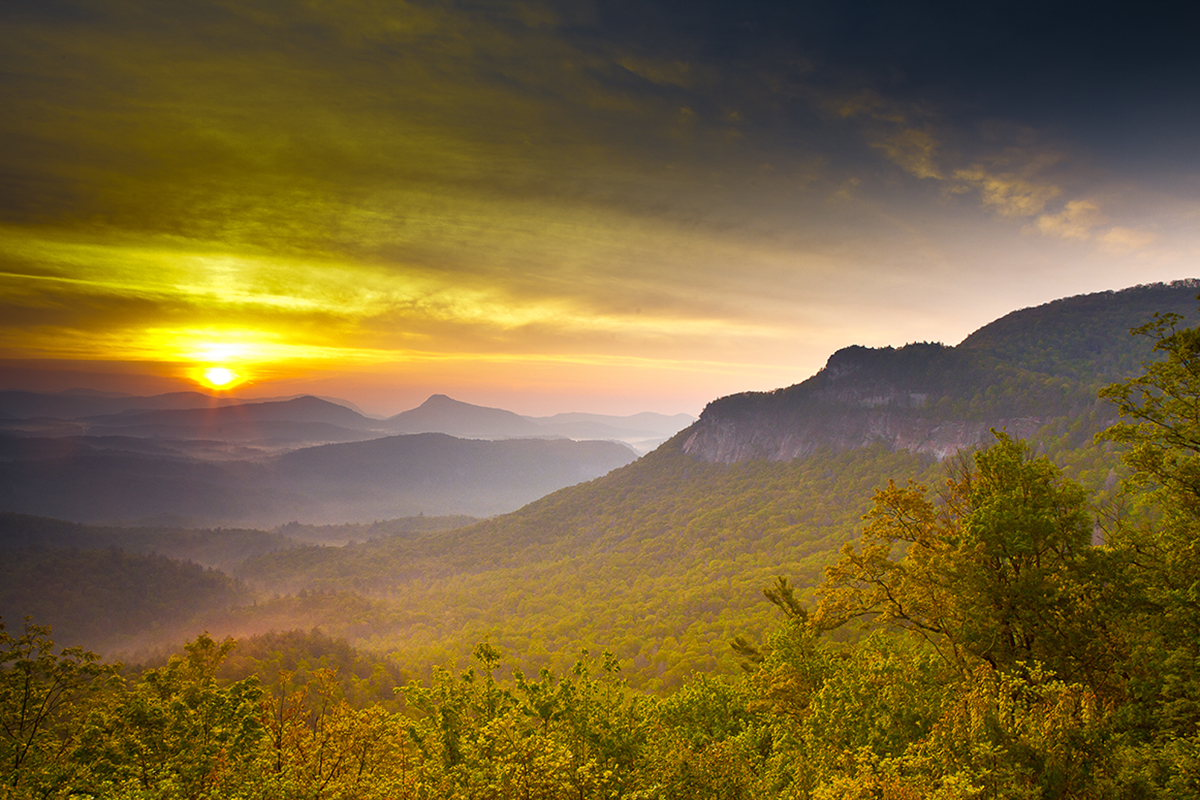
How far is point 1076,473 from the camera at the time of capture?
9631cm

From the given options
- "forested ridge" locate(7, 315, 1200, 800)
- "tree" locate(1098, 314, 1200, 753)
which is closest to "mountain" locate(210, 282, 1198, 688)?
"forested ridge" locate(7, 315, 1200, 800)

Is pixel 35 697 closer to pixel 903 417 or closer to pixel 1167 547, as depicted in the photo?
pixel 1167 547

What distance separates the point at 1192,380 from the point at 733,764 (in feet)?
67.0

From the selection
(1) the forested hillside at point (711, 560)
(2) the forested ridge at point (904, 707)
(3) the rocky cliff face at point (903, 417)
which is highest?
(3) the rocky cliff face at point (903, 417)

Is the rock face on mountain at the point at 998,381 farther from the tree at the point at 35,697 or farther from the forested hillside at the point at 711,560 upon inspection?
the tree at the point at 35,697

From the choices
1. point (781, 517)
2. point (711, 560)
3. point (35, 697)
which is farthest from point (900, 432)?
point (35, 697)

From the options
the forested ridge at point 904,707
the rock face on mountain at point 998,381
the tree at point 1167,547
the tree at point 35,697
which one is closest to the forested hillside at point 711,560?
the rock face on mountain at point 998,381

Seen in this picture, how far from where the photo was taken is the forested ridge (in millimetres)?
14195

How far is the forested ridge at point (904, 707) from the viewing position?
1420cm

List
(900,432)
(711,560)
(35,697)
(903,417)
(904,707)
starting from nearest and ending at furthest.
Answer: (35,697) → (904,707) → (711,560) → (900,432) → (903,417)

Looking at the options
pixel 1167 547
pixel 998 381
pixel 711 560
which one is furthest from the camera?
pixel 998 381

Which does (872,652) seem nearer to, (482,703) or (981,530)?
(981,530)

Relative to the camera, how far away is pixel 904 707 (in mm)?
20016

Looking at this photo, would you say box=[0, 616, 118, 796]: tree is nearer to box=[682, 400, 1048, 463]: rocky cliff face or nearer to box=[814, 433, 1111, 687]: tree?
box=[814, 433, 1111, 687]: tree
